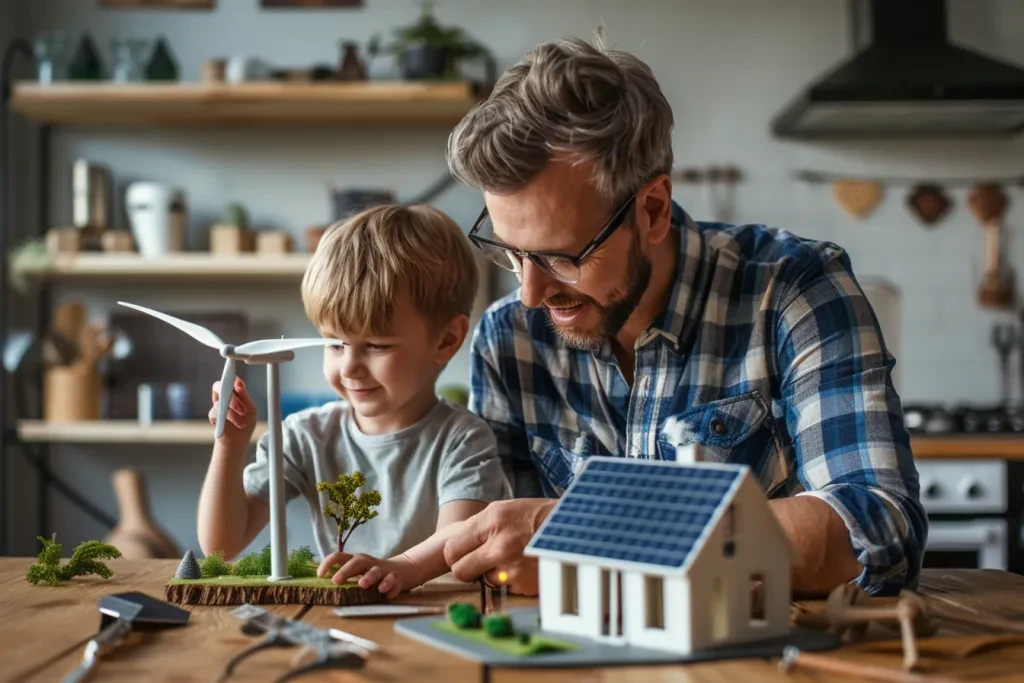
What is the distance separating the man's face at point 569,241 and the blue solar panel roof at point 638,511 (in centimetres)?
49

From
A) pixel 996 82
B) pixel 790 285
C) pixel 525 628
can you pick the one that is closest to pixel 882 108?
pixel 996 82

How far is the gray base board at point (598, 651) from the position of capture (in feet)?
3.36

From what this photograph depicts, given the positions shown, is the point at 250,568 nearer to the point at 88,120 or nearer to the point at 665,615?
the point at 665,615

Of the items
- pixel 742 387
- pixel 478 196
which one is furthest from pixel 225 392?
pixel 478 196

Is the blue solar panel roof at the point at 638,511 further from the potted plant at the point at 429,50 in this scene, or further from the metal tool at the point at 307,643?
the potted plant at the point at 429,50

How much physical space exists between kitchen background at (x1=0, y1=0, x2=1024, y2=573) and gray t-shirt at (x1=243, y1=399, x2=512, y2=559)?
2513 mm

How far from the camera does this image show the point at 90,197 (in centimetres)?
426

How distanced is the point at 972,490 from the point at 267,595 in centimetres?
291

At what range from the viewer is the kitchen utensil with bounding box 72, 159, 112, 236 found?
4.25 metres

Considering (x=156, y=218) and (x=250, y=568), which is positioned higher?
(x=156, y=218)

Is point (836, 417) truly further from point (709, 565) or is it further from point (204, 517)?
point (204, 517)

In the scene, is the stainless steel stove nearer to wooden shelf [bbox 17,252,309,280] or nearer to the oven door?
the oven door

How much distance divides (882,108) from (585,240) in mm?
2725

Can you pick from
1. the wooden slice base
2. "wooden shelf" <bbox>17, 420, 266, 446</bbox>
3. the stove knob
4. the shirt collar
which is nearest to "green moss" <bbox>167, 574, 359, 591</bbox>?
the wooden slice base
